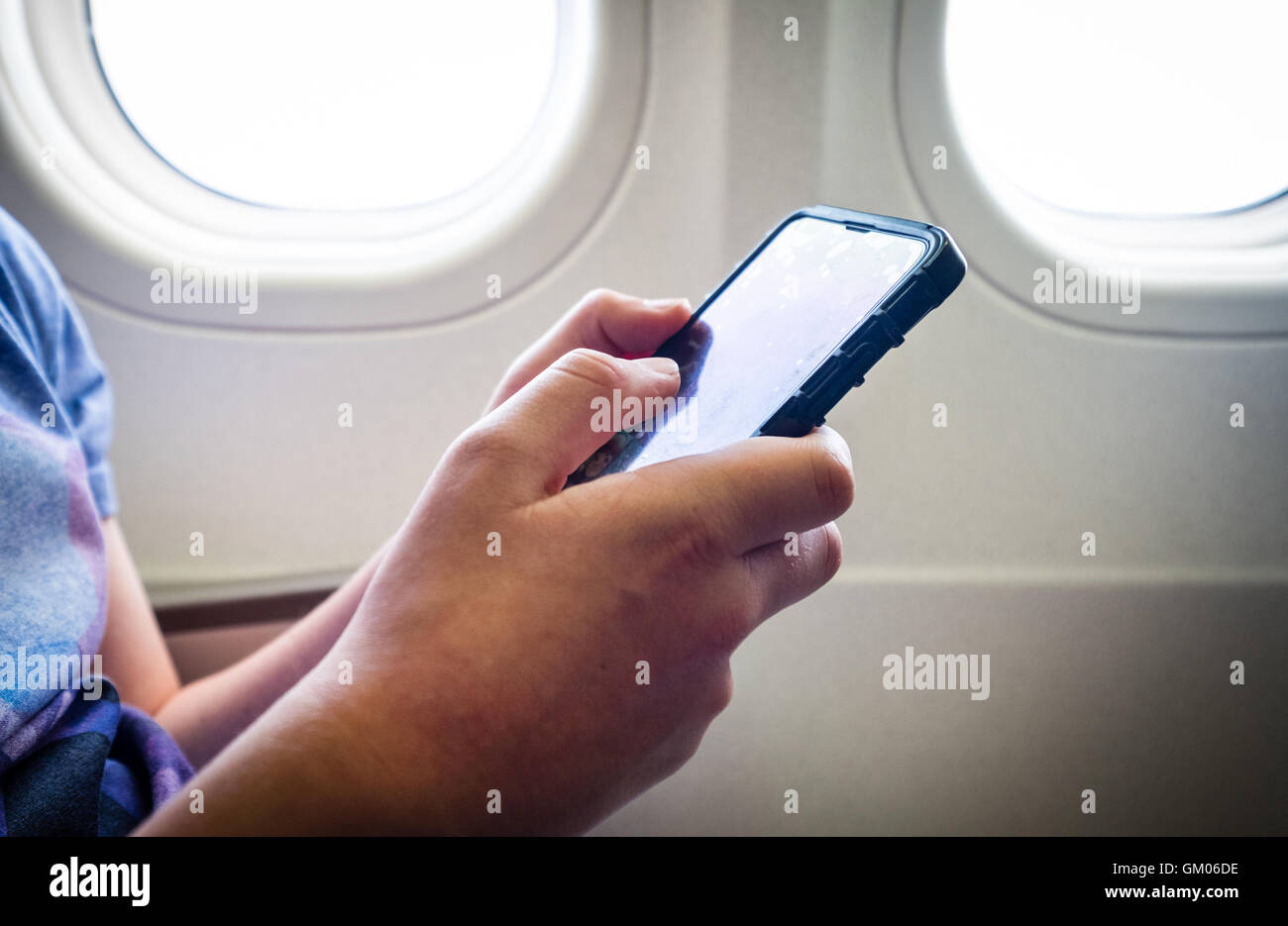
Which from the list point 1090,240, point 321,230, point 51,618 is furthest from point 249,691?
point 1090,240

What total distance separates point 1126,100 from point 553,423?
1063mm

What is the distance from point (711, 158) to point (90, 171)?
0.80m

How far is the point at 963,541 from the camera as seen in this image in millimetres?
1052

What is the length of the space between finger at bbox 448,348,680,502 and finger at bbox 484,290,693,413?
0.16 metres

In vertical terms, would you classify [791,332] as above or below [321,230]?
below

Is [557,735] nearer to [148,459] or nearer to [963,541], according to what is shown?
[963,541]

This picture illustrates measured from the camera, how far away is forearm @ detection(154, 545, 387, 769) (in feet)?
2.28

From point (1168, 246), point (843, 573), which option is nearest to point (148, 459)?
point (843, 573)

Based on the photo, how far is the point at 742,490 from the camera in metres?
0.41

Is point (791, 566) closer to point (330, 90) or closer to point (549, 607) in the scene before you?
point (549, 607)

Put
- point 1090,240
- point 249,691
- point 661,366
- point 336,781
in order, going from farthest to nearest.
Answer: point 1090,240
point 249,691
point 661,366
point 336,781
